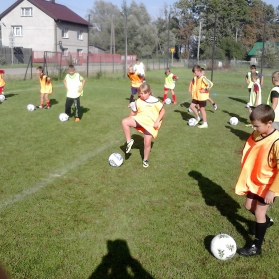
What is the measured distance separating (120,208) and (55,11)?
165 ft

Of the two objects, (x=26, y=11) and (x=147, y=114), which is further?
(x=26, y=11)

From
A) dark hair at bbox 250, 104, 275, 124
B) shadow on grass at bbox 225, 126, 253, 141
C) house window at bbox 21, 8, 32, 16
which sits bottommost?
shadow on grass at bbox 225, 126, 253, 141

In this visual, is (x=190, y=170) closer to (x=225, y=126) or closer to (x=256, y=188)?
(x=256, y=188)

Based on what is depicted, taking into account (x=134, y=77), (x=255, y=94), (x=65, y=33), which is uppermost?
(x=65, y=33)

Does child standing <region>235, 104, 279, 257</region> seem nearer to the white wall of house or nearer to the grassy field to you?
the grassy field

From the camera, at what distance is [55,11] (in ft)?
162

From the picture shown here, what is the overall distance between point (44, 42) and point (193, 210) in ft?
155

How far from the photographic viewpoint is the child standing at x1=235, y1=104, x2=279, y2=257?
3.34m

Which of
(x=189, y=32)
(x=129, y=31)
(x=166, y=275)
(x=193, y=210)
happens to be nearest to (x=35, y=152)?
(x=193, y=210)

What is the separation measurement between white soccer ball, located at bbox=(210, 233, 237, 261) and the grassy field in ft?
0.28

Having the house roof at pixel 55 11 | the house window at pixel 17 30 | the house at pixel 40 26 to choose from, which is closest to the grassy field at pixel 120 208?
the house at pixel 40 26

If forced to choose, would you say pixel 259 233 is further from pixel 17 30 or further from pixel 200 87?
pixel 17 30

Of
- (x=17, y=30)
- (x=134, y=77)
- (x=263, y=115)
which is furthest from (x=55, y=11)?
(x=263, y=115)

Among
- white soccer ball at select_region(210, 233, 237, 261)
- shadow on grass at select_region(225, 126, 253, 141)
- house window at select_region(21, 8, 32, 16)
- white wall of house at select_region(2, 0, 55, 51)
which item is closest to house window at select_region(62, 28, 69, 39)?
white wall of house at select_region(2, 0, 55, 51)
